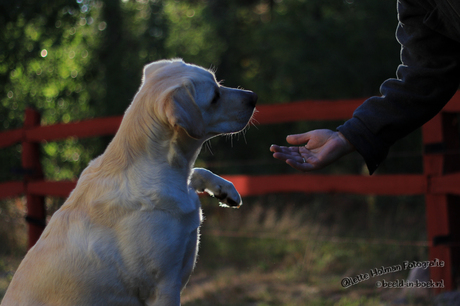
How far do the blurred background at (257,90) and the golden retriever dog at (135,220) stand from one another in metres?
2.47

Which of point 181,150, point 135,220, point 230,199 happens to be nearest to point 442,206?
point 230,199

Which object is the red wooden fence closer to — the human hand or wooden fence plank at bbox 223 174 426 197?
wooden fence plank at bbox 223 174 426 197

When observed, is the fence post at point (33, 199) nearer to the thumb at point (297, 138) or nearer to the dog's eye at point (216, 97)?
the dog's eye at point (216, 97)

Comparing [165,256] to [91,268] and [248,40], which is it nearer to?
[91,268]

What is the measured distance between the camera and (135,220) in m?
2.07

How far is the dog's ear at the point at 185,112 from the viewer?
2.08 metres

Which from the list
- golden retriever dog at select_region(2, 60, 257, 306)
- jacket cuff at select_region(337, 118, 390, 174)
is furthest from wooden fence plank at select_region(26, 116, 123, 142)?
jacket cuff at select_region(337, 118, 390, 174)

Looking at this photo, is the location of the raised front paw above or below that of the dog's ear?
below

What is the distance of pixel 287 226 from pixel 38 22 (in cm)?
490

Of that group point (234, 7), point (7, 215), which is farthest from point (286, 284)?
point (234, 7)

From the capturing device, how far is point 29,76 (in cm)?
746

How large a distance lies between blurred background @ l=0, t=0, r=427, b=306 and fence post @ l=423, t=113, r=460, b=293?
43.2 inches

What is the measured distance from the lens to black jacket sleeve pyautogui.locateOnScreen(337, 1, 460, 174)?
1.76 m

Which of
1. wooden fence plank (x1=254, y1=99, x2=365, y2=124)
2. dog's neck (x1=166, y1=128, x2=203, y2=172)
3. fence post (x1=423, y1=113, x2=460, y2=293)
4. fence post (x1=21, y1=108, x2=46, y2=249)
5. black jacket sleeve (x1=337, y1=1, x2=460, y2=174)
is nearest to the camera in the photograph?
black jacket sleeve (x1=337, y1=1, x2=460, y2=174)
